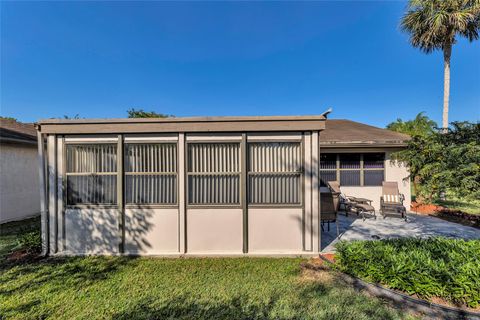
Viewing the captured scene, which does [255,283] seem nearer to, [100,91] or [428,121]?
[100,91]

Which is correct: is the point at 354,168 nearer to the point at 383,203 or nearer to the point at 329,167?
the point at 329,167

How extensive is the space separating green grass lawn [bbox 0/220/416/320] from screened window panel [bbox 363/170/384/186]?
604cm

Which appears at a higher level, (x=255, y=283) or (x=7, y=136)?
(x=7, y=136)

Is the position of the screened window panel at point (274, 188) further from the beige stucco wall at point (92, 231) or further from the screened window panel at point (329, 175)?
the screened window panel at point (329, 175)

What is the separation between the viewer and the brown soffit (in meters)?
4.51

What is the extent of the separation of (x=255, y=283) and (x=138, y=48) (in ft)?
43.2

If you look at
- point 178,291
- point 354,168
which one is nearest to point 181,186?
point 178,291

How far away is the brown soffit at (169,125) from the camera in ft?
14.8

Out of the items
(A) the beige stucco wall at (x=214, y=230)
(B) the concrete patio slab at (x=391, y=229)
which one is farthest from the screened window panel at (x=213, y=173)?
(B) the concrete patio slab at (x=391, y=229)

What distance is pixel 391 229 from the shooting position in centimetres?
601

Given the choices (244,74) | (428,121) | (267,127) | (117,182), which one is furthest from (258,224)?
(428,121)

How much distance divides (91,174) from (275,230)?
4514 mm

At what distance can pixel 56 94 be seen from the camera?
46.7ft

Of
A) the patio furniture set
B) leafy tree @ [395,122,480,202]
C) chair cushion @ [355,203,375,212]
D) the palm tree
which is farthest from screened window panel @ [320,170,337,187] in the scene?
leafy tree @ [395,122,480,202]
